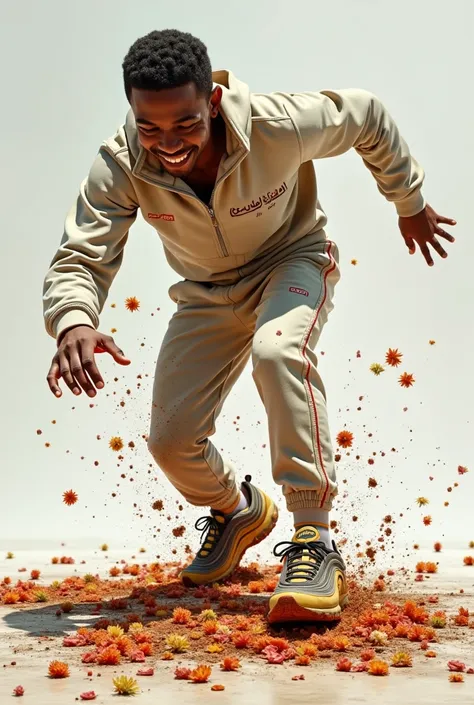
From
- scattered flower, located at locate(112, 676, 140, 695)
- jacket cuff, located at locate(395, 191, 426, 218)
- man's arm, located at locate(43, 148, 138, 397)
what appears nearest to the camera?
scattered flower, located at locate(112, 676, 140, 695)

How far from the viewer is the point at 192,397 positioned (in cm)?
423

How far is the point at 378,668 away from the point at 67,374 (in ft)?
3.96

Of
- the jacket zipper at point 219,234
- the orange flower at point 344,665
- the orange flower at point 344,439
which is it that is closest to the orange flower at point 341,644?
the orange flower at point 344,665

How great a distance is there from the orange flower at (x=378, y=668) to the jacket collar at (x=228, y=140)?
169 centimetres

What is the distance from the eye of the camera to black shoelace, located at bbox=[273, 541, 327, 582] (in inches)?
137

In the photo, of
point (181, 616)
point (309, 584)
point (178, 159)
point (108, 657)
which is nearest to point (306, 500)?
point (309, 584)

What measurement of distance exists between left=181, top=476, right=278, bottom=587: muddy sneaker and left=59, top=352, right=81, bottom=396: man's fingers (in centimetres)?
142

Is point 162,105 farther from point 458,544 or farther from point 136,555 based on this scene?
point 458,544

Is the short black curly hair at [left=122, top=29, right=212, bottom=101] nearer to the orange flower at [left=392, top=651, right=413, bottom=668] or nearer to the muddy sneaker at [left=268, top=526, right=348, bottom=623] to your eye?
the muddy sneaker at [left=268, top=526, right=348, bottom=623]

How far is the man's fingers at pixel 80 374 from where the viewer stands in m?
3.20

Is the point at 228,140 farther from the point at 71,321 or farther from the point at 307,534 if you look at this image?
the point at 307,534

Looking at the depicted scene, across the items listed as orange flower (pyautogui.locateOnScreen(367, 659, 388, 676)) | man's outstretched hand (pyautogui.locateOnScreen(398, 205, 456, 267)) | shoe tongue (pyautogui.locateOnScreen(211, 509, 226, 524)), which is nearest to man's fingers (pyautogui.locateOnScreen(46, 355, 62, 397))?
orange flower (pyautogui.locateOnScreen(367, 659, 388, 676))

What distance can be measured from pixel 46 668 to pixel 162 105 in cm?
172

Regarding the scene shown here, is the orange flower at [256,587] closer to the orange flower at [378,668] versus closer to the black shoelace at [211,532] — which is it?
the black shoelace at [211,532]
